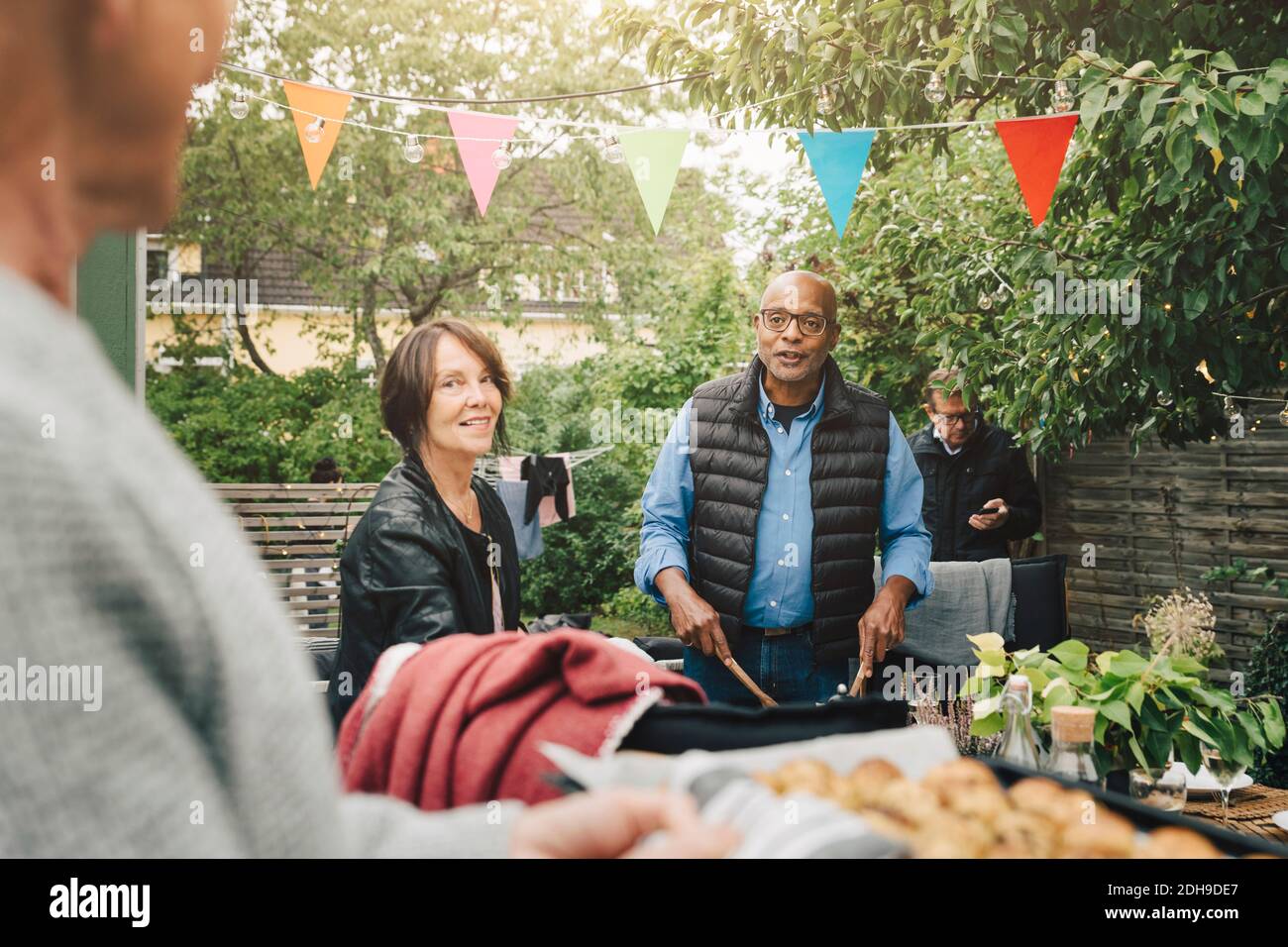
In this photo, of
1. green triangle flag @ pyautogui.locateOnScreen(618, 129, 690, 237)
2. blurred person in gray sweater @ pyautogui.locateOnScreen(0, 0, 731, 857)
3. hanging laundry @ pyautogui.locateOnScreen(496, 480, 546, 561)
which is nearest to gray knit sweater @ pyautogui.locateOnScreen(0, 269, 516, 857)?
blurred person in gray sweater @ pyautogui.locateOnScreen(0, 0, 731, 857)

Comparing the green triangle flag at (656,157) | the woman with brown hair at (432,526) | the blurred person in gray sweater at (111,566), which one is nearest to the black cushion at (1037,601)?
the green triangle flag at (656,157)

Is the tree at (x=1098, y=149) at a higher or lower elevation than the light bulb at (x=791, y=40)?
lower

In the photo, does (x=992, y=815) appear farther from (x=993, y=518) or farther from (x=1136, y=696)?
(x=993, y=518)

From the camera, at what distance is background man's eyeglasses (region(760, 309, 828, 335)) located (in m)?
3.05

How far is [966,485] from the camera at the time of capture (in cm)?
486

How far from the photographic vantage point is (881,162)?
434 cm

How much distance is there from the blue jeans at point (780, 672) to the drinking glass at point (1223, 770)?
3.25ft

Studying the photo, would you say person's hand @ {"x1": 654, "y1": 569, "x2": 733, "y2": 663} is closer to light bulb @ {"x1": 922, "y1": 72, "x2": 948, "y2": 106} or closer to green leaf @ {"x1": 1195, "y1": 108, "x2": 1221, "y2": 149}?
green leaf @ {"x1": 1195, "y1": 108, "x2": 1221, "y2": 149}

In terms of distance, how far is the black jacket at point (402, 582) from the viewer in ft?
6.06

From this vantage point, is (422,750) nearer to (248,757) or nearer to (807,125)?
(248,757)

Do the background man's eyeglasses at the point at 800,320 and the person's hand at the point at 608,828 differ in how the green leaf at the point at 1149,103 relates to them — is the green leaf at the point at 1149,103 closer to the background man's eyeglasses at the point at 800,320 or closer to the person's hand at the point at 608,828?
the background man's eyeglasses at the point at 800,320

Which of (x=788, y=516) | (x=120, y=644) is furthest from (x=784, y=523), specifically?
(x=120, y=644)

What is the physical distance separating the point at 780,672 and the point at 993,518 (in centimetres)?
220

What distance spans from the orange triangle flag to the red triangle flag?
2.71 m
